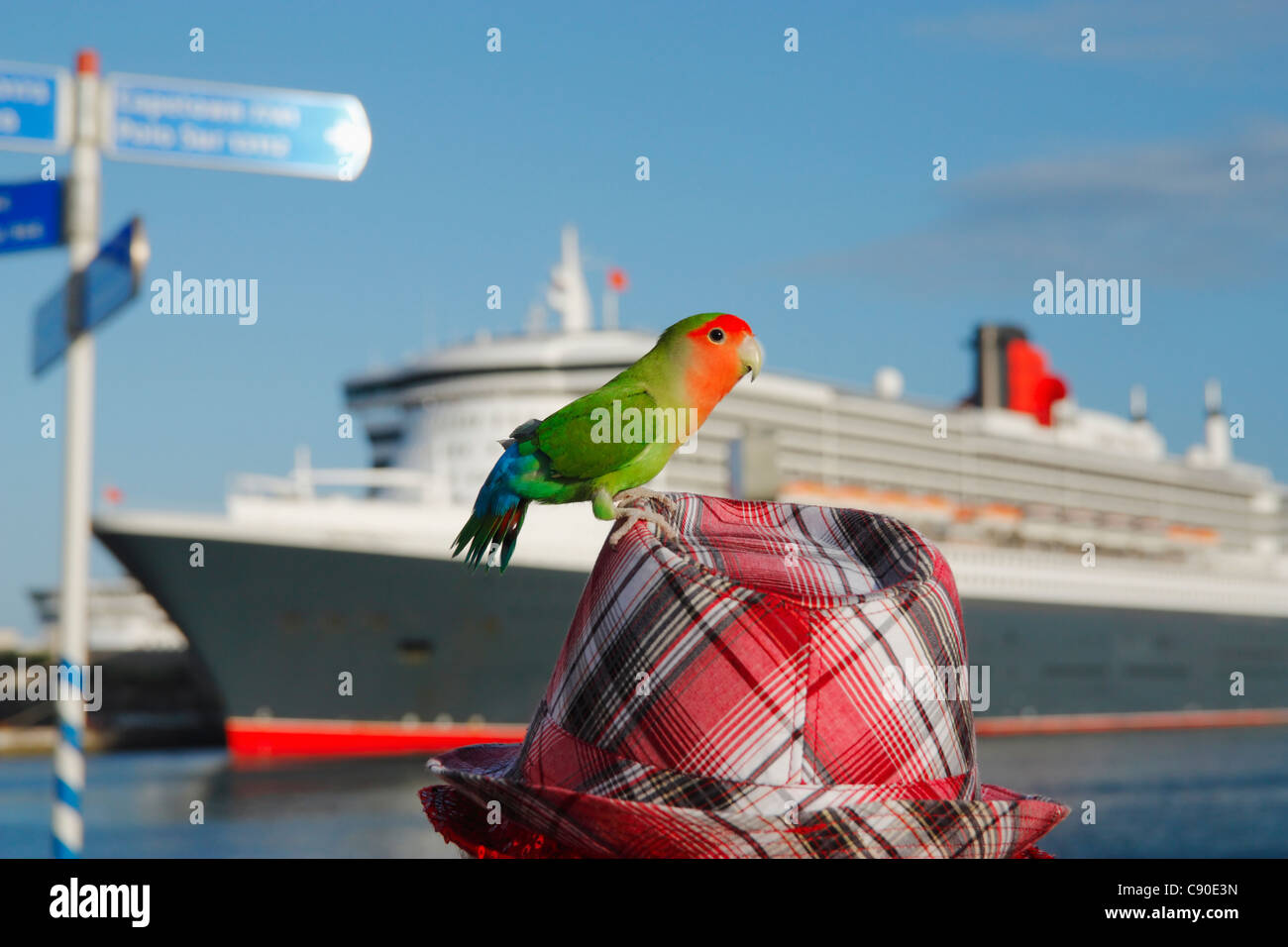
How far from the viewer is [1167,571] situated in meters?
33.4

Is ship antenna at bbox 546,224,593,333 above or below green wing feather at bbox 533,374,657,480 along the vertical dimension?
above

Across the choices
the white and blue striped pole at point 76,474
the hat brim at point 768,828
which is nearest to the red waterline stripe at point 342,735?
the white and blue striped pole at point 76,474

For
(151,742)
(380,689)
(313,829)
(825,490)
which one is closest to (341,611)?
(380,689)

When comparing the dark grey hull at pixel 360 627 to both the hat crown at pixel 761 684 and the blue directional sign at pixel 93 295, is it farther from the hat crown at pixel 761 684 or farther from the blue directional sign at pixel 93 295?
the hat crown at pixel 761 684

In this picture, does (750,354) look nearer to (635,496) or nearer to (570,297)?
(635,496)

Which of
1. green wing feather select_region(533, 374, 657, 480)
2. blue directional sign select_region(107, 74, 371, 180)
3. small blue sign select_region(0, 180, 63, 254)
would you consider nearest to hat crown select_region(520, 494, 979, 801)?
green wing feather select_region(533, 374, 657, 480)

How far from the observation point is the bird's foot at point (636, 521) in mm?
1453

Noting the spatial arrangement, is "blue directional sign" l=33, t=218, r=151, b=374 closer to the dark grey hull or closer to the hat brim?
the hat brim

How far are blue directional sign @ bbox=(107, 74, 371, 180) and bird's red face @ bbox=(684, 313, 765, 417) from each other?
241 cm

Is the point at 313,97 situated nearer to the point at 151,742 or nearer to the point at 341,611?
the point at 341,611

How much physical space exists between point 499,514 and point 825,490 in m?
26.9

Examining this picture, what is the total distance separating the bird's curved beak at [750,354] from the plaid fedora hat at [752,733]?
292 mm

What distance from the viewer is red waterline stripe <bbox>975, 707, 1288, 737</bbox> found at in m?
28.6

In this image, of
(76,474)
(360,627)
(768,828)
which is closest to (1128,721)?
(360,627)
